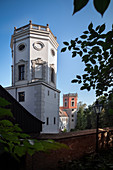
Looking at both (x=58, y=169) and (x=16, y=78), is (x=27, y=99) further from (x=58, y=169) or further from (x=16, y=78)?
(x=58, y=169)

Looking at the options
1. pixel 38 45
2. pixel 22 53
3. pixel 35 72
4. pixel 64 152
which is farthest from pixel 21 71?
pixel 64 152

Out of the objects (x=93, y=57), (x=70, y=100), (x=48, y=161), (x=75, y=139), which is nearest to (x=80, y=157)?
(x=75, y=139)

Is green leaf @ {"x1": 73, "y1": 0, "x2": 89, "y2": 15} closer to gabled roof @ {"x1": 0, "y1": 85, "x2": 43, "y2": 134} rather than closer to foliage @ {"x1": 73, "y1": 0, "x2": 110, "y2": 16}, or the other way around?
foliage @ {"x1": 73, "y1": 0, "x2": 110, "y2": 16}

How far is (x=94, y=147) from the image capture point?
728cm

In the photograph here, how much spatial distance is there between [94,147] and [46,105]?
1199cm

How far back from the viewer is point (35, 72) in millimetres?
19281

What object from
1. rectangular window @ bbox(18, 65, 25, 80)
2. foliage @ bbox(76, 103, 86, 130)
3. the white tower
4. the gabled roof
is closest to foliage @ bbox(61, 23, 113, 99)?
the gabled roof

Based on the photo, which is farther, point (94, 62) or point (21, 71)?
point (21, 71)

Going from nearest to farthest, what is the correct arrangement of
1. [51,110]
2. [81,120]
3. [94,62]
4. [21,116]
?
[94,62]
[21,116]
[51,110]
[81,120]

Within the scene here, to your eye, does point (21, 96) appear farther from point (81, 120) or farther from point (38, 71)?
point (81, 120)

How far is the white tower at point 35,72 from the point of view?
1831 cm

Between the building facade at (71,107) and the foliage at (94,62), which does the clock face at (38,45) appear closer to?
the foliage at (94,62)

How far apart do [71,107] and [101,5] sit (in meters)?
71.0

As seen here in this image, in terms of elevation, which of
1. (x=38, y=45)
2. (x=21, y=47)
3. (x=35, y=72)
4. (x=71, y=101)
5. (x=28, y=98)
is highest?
(x=38, y=45)
